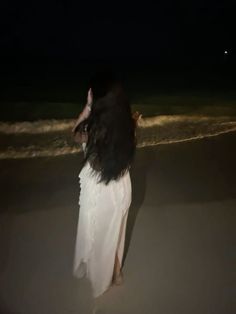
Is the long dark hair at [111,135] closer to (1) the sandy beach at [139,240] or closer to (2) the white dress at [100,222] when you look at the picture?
(2) the white dress at [100,222]

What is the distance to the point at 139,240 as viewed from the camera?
5324 mm

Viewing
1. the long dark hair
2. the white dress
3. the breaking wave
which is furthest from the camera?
the breaking wave

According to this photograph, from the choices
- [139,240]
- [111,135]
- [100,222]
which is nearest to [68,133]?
[139,240]

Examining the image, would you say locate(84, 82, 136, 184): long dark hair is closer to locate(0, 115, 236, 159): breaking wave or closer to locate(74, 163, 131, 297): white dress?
locate(74, 163, 131, 297): white dress

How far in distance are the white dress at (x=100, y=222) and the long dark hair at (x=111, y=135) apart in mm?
119

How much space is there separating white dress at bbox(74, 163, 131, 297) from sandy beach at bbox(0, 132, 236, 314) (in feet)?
1.01

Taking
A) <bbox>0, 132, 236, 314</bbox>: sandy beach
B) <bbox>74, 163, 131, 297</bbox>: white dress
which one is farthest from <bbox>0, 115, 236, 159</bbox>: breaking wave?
<bbox>74, 163, 131, 297</bbox>: white dress

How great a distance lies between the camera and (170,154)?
8.87m

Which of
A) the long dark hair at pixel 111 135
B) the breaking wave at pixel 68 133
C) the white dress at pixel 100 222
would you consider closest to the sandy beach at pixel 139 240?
the white dress at pixel 100 222

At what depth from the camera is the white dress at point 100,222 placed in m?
3.97

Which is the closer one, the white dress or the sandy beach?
the white dress

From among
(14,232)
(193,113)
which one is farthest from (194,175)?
(193,113)

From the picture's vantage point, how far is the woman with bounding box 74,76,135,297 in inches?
143

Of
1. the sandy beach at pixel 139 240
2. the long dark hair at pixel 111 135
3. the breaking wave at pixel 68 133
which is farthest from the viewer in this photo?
the breaking wave at pixel 68 133
